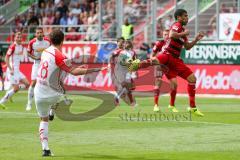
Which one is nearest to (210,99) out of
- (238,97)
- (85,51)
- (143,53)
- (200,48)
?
(238,97)

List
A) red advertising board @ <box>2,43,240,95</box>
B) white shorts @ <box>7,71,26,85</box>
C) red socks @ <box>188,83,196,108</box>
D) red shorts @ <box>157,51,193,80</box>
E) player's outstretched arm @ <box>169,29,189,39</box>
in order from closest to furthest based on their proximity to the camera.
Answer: player's outstretched arm @ <box>169,29,189,39</box>
red socks @ <box>188,83,196,108</box>
red shorts @ <box>157,51,193,80</box>
white shorts @ <box>7,71,26,85</box>
red advertising board @ <box>2,43,240,95</box>

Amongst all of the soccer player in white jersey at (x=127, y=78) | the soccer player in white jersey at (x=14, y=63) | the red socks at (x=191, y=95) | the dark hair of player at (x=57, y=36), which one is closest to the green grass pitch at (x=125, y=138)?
the red socks at (x=191, y=95)

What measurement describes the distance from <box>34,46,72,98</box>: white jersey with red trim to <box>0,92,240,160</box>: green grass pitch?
1114 mm

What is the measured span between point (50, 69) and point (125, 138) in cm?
317

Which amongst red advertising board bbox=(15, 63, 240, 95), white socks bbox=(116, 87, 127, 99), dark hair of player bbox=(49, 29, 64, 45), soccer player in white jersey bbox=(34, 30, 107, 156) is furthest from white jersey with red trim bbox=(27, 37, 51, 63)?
dark hair of player bbox=(49, 29, 64, 45)

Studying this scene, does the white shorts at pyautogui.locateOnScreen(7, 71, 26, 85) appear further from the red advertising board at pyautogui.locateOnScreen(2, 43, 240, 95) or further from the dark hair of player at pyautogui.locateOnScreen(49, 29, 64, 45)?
the dark hair of player at pyautogui.locateOnScreen(49, 29, 64, 45)

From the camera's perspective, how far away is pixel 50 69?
13406mm

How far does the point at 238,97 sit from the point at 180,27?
1079 cm

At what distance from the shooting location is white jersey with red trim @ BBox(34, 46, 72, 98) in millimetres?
13295

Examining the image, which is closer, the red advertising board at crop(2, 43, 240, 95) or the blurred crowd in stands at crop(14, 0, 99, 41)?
the red advertising board at crop(2, 43, 240, 95)

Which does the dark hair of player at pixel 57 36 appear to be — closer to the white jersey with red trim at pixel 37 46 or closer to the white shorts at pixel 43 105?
the white shorts at pixel 43 105

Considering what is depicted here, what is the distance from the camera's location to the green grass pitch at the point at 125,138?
43.8ft

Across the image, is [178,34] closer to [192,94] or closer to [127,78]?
[192,94]

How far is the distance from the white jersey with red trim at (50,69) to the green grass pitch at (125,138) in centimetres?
111
